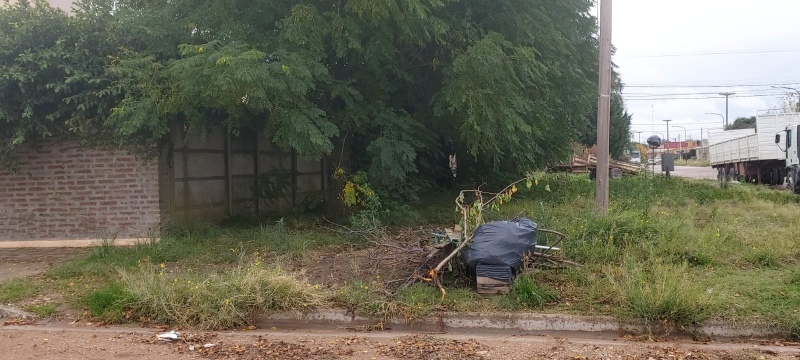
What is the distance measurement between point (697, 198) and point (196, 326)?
12.8m

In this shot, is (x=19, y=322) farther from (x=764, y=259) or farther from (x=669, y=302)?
(x=764, y=259)

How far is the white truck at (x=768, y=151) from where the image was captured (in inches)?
831

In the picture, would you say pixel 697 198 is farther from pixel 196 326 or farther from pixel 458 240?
pixel 196 326

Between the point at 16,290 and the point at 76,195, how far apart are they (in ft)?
11.5

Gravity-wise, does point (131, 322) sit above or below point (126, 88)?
below

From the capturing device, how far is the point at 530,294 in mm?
6141

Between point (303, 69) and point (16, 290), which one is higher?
point (303, 69)

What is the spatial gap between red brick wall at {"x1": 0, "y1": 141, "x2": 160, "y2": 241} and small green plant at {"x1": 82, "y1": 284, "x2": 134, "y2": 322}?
3.67 meters

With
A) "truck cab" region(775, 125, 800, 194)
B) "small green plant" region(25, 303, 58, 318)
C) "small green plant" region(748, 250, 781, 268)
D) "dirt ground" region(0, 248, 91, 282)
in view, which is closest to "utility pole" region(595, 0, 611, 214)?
"small green plant" region(748, 250, 781, 268)

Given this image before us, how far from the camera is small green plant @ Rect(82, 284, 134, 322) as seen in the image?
6.25 metres

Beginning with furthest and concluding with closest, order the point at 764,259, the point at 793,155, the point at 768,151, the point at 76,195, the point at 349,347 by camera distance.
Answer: the point at 768,151 < the point at 793,155 < the point at 76,195 < the point at 764,259 < the point at 349,347

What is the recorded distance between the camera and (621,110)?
3975cm

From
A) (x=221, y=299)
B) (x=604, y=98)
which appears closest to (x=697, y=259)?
(x=604, y=98)

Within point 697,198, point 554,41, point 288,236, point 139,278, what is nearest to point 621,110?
point 697,198
